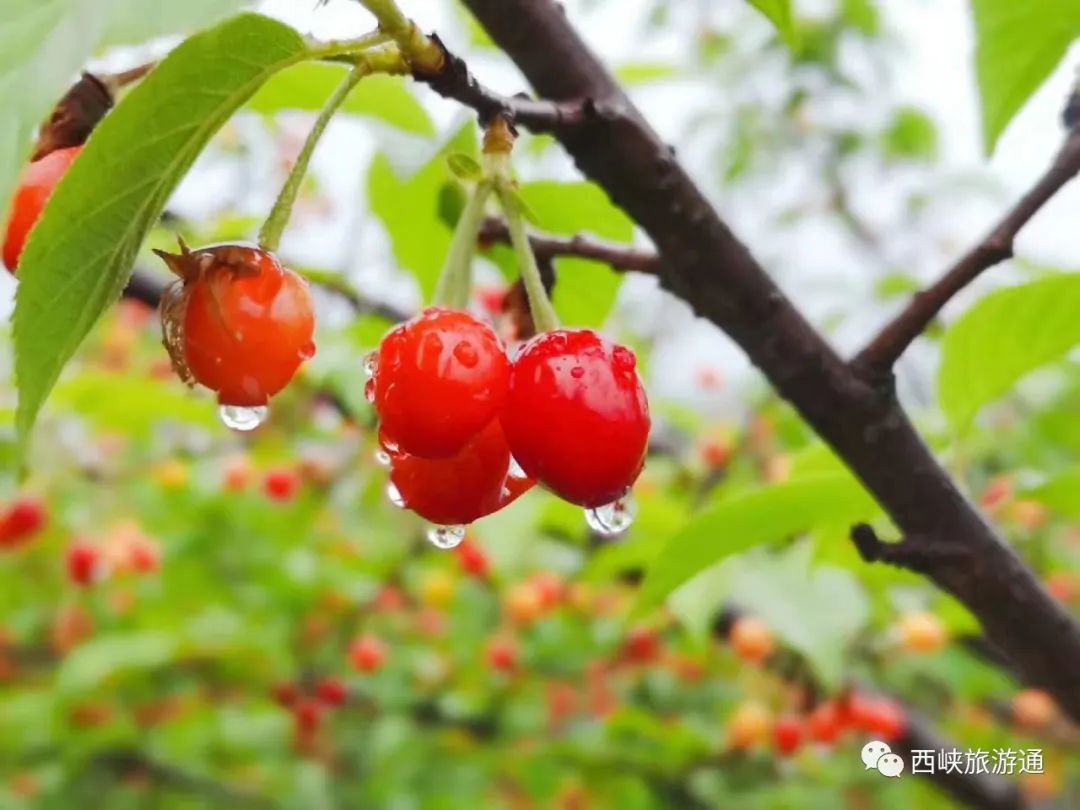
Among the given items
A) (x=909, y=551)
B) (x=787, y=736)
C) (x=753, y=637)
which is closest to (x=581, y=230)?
(x=909, y=551)

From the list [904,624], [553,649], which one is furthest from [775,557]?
[553,649]

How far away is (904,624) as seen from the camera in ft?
7.41

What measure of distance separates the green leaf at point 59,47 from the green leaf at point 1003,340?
2.25 feet

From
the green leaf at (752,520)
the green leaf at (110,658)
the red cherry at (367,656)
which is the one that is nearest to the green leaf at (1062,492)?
the green leaf at (752,520)

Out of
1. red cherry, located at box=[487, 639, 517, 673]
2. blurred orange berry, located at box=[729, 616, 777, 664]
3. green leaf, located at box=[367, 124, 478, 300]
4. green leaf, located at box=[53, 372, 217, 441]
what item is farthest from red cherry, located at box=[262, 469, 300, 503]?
green leaf, located at box=[367, 124, 478, 300]

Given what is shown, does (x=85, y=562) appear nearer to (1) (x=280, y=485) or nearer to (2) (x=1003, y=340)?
(1) (x=280, y=485)

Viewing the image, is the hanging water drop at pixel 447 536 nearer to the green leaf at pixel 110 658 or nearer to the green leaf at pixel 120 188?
the green leaf at pixel 120 188

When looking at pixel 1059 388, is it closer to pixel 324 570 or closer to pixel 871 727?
pixel 871 727

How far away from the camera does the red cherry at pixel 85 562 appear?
2500 millimetres

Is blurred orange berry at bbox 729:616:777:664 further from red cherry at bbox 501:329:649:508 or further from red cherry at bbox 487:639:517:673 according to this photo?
red cherry at bbox 501:329:649:508

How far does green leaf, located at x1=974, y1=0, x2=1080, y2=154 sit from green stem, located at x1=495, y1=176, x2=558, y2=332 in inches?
15.8

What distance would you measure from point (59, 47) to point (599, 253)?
45cm

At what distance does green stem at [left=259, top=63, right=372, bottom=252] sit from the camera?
0.55m

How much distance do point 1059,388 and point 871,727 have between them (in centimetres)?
100
